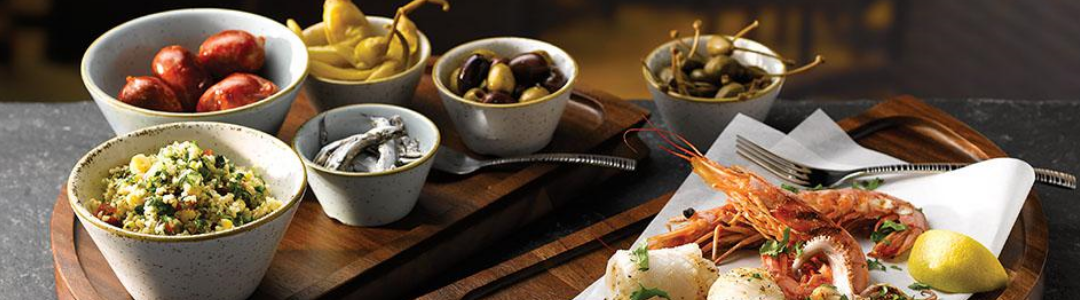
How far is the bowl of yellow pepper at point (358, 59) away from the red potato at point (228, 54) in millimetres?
115

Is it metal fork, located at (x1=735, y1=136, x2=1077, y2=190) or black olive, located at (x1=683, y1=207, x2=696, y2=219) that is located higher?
metal fork, located at (x1=735, y1=136, x2=1077, y2=190)

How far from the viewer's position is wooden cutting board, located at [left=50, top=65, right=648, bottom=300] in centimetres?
197

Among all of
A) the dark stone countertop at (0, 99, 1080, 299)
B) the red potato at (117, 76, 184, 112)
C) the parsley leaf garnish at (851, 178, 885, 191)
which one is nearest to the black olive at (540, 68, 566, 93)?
the dark stone countertop at (0, 99, 1080, 299)

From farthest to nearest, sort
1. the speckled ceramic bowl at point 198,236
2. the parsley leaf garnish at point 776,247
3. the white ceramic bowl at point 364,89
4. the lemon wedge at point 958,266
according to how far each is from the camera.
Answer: the white ceramic bowl at point 364,89 → the parsley leaf garnish at point 776,247 → the lemon wedge at point 958,266 → the speckled ceramic bowl at point 198,236

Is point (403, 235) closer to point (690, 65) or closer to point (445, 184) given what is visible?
point (445, 184)

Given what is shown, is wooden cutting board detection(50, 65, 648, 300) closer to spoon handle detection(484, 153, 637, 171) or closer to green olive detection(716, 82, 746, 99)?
spoon handle detection(484, 153, 637, 171)

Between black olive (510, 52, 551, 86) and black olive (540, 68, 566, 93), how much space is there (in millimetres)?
12

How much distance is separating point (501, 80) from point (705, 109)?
1.37 feet

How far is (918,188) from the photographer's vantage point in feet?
7.19

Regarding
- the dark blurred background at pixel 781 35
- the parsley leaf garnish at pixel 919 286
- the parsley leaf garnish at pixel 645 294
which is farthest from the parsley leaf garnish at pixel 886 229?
the dark blurred background at pixel 781 35

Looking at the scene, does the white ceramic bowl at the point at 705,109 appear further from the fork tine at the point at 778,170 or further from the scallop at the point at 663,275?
the scallop at the point at 663,275

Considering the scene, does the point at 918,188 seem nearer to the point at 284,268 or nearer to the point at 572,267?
the point at 572,267

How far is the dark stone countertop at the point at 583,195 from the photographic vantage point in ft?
7.09

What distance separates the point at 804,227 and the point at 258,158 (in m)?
0.92
